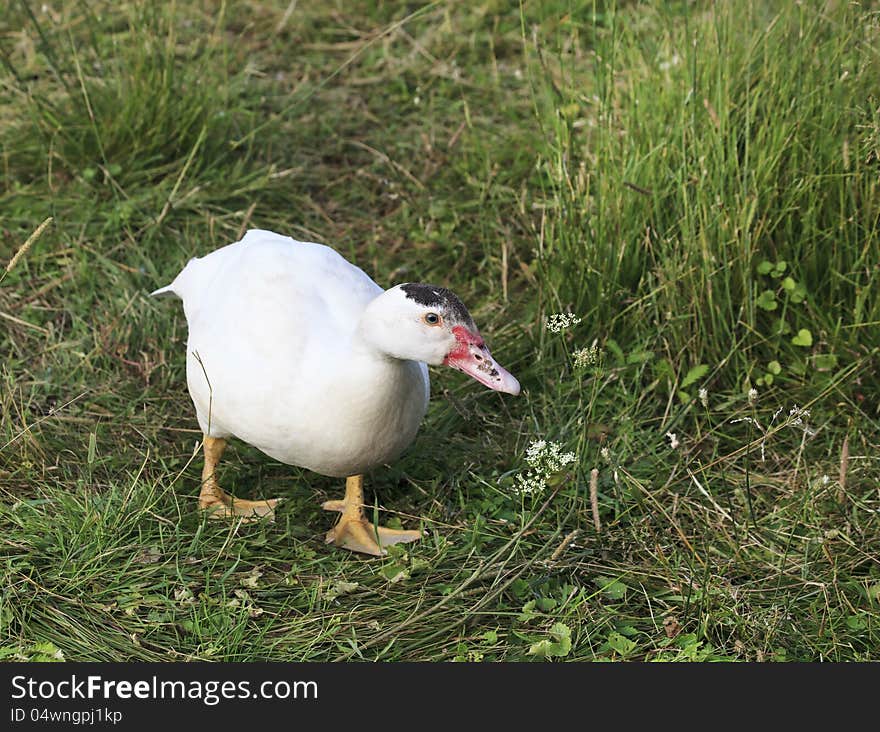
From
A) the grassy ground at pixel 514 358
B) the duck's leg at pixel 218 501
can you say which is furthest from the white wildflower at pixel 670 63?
Result: the duck's leg at pixel 218 501

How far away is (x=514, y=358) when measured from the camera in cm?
377

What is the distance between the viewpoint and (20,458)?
334 cm

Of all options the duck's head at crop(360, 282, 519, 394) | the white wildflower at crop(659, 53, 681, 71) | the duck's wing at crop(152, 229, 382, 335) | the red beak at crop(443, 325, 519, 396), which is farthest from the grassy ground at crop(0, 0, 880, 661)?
the duck's wing at crop(152, 229, 382, 335)

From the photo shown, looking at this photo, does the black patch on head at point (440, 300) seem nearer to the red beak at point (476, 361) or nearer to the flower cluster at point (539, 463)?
the red beak at point (476, 361)

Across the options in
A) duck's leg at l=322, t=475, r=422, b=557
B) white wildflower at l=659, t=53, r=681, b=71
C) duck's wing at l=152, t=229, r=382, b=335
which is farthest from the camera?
white wildflower at l=659, t=53, r=681, b=71

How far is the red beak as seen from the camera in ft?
9.29

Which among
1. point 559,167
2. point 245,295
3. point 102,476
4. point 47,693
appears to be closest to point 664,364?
point 559,167

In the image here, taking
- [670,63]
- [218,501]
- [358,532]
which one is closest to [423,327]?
[358,532]

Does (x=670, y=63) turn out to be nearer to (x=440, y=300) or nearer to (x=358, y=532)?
(x=440, y=300)

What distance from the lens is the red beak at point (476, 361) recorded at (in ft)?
9.29

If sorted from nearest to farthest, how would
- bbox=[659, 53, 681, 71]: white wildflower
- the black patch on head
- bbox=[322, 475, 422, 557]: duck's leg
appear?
the black patch on head
bbox=[322, 475, 422, 557]: duck's leg
bbox=[659, 53, 681, 71]: white wildflower

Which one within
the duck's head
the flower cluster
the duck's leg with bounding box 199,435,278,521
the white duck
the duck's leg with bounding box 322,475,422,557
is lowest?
the duck's leg with bounding box 322,475,422,557

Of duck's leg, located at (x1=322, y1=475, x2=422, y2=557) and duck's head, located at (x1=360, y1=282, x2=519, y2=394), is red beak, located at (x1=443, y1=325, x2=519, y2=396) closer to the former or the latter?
duck's head, located at (x1=360, y1=282, x2=519, y2=394)

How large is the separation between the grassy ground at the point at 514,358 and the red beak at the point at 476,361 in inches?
9.8
